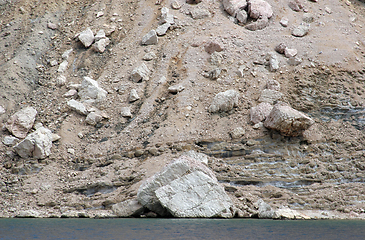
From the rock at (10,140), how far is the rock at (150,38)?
33.9 feet

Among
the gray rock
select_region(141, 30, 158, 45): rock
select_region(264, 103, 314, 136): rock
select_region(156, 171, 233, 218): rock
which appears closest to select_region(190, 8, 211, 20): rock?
select_region(141, 30, 158, 45): rock

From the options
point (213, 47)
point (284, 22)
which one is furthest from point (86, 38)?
point (284, 22)

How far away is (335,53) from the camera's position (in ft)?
68.8

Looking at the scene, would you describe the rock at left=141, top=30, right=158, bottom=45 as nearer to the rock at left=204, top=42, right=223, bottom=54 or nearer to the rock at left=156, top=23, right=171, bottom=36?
the rock at left=156, top=23, right=171, bottom=36

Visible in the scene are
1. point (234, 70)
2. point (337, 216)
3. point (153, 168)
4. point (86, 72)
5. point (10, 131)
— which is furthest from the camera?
point (86, 72)

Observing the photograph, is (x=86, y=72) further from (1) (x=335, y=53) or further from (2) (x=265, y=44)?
(1) (x=335, y=53)

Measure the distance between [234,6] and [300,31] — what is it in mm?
5290

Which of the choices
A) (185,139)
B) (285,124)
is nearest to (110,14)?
(185,139)

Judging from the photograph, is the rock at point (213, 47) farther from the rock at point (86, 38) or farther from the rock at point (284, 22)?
the rock at point (86, 38)

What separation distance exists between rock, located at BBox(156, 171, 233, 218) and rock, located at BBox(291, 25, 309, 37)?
15042 mm

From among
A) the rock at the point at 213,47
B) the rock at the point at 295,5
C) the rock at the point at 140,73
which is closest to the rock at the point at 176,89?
the rock at the point at 140,73

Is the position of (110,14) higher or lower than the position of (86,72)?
higher

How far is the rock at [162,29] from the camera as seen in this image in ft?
72.4

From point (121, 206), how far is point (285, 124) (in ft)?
30.1
